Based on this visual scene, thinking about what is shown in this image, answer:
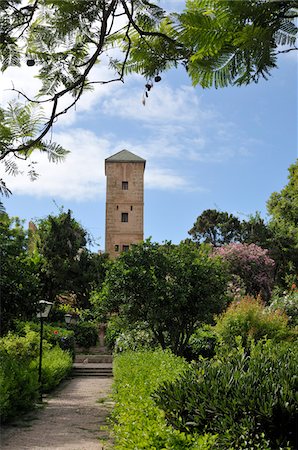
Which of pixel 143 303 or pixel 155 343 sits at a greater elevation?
pixel 143 303

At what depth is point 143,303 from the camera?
1484cm

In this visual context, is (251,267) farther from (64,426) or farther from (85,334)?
(64,426)

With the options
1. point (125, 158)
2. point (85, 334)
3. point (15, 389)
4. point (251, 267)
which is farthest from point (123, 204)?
point (15, 389)

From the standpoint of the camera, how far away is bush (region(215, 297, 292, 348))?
15.9 metres

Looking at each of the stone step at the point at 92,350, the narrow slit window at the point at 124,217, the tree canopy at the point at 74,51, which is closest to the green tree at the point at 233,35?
the tree canopy at the point at 74,51

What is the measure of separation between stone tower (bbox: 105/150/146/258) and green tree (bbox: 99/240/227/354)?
27.3m

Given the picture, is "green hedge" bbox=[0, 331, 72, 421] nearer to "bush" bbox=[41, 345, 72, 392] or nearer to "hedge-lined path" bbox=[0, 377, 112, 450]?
"bush" bbox=[41, 345, 72, 392]

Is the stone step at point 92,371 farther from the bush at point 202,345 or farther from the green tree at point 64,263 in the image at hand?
the green tree at point 64,263

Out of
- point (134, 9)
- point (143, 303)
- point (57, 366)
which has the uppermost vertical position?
point (134, 9)

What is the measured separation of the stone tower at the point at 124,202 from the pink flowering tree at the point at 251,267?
13455 mm

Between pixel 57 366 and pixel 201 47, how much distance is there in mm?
14814

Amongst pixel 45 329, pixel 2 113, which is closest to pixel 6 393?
pixel 2 113

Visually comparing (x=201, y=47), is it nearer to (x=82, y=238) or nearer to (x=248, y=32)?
(x=248, y=32)

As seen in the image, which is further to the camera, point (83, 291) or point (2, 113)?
point (83, 291)
